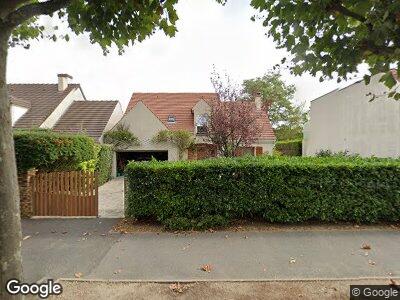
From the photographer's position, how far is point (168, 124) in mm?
24531

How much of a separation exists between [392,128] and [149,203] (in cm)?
1172

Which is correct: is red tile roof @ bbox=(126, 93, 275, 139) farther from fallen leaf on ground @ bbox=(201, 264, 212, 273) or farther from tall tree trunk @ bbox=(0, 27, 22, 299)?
tall tree trunk @ bbox=(0, 27, 22, 299)

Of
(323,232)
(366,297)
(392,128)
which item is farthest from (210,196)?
(392,128)

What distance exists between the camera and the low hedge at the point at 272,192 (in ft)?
24.4

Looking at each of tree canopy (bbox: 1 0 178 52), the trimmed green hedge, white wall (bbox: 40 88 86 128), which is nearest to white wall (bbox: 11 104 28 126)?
white wall (bbox: 40 88 86 128)

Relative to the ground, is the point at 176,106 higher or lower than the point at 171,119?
higher

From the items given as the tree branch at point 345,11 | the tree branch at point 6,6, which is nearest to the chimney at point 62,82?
the tree branch at point 6,6

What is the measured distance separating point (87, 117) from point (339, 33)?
2267 cm

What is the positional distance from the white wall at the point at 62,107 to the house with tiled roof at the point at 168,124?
4.90 metres

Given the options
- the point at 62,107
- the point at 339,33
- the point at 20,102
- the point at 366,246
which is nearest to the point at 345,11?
the point at 339,33

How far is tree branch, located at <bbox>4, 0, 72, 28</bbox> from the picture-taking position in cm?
296

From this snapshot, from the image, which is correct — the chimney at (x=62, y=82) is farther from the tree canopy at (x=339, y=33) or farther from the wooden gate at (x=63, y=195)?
the tree canopy at (x=339, y=33)

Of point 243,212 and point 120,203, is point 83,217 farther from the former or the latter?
point 243,212

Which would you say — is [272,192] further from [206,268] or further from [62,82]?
[62,82]
